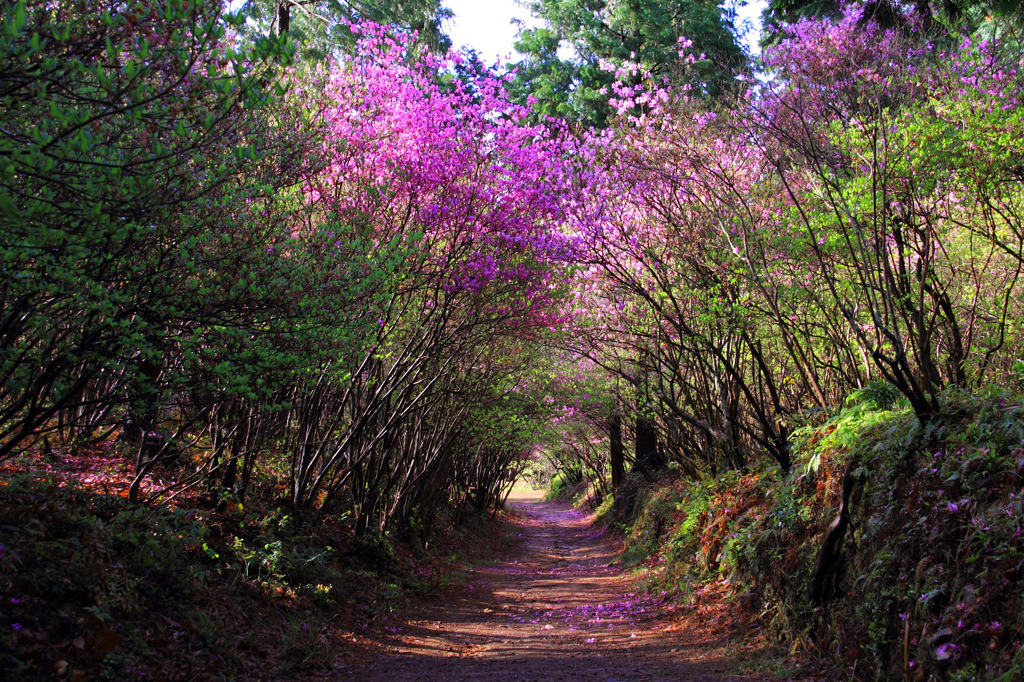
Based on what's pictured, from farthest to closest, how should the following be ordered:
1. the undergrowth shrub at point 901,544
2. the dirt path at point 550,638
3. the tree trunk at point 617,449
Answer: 1. the tree trunk at point 617,449
2. the dirt path at point 550,638
3. the undergrowth shrub at point 901,544

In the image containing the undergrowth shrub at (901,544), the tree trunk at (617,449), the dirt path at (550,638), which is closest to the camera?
the undergrowth shrub at (901,544)

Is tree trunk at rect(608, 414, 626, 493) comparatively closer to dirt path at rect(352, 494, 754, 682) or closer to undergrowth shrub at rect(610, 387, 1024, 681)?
dirt path at rect(352, 494, 754, 682)

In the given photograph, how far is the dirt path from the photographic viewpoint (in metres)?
6.82

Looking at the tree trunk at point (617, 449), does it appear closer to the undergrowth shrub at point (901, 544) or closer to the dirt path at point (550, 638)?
the dirt path at point (550, 638)

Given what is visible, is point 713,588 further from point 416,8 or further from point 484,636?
point 416,8

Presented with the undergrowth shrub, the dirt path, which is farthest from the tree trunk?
the undergrowth shrub

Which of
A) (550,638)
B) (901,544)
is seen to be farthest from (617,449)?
(901,544)

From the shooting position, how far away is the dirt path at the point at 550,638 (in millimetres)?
6824

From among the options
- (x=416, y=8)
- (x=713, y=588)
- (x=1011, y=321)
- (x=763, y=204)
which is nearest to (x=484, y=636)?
(x=713, y=588)

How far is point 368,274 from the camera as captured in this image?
22.1ft

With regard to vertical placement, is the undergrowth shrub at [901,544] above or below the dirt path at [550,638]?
above

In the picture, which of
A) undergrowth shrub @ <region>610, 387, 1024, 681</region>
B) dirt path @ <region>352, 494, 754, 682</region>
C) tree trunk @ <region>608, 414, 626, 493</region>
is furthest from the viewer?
tree trunk @ <region>608, 414, 626, 493</region>

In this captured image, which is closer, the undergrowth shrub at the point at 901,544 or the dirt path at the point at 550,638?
the undergrowth shrub at the point at 901,544

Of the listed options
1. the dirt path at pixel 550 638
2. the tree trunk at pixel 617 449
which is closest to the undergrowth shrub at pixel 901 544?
the dirt path at pixel 550 638
